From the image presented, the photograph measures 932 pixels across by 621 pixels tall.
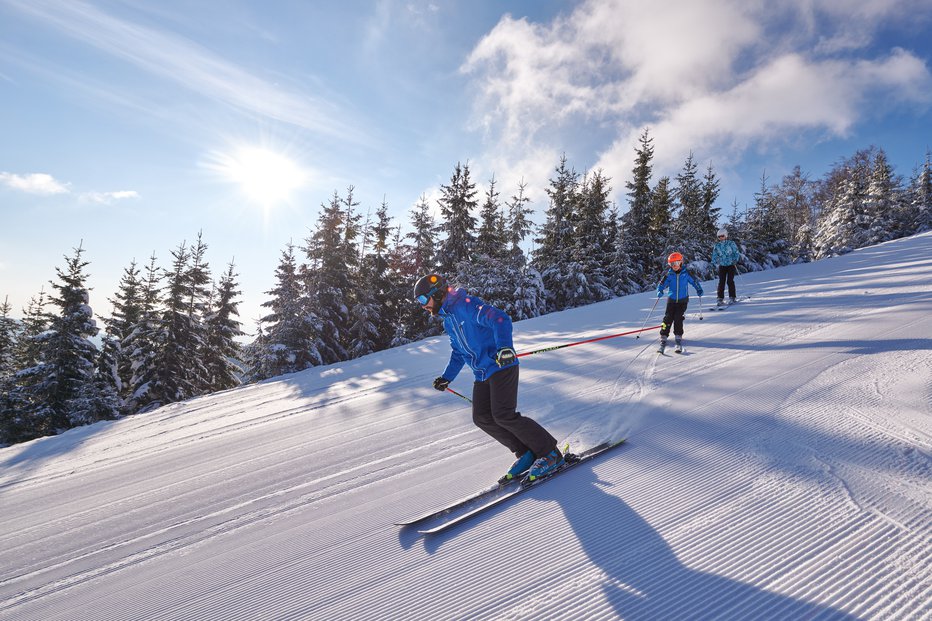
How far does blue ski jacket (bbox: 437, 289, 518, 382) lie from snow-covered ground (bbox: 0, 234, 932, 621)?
1.19 m

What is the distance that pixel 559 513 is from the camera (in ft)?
10.3

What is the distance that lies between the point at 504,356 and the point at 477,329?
385 mm

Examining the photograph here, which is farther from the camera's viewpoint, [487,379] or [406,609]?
[487,379]

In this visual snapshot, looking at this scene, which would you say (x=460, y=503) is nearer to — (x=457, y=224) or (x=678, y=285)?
(x=678, y=285)

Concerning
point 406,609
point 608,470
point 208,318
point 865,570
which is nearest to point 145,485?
point 406,609

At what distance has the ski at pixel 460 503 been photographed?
3.27m

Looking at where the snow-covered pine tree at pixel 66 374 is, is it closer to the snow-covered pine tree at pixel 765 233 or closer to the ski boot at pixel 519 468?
the ski boot at pixel 519 468

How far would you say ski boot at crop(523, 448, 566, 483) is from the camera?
142 inches

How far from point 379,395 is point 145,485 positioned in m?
3.52

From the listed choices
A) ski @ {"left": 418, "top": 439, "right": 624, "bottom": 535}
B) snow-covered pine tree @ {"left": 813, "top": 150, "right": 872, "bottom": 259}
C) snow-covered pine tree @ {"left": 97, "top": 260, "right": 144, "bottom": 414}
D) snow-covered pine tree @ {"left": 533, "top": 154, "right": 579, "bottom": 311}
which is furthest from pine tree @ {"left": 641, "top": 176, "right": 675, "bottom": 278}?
snow-covered pine tree @ {"left": 97, "top": 260, "right": 144, "bottom": 414}

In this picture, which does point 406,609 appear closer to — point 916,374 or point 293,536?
point 293,536

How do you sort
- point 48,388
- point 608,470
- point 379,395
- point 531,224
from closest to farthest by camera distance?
point 608,470 < point 379,395 < point 48,388 < point 531,224

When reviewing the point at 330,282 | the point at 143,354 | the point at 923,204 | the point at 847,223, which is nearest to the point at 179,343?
the point at 143,354

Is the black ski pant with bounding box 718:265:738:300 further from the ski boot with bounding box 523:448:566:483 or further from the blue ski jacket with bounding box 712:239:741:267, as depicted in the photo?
the ski boot with bounding box 523:448:566:483
